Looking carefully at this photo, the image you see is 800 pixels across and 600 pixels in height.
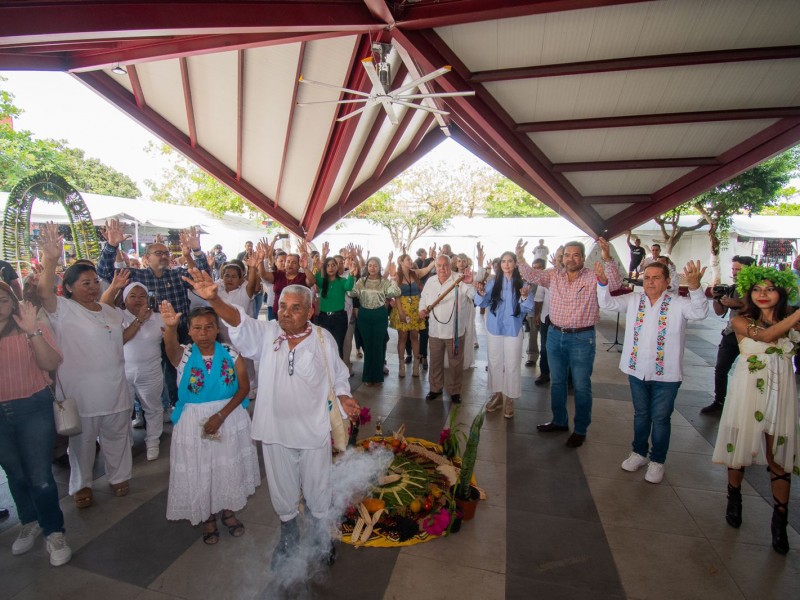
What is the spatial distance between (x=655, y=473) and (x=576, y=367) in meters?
1.11

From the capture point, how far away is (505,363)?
4965mm

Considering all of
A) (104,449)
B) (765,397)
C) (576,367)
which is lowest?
(104,449)

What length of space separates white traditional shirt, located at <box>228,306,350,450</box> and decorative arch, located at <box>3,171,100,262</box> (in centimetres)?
393

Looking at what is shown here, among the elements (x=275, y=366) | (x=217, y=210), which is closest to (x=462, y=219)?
(x=217, y=210)

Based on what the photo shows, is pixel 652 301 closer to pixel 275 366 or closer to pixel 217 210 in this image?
pixel 275 366

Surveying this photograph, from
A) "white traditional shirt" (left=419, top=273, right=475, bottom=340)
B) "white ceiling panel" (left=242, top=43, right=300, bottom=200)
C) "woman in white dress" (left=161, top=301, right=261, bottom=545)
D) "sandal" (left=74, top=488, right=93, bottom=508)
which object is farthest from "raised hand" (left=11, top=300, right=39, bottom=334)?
"white ceiling panel" (left=242, top=43, right=300, bottom=200)

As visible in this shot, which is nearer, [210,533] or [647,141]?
[210,533]

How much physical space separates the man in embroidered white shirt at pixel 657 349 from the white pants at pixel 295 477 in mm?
2647

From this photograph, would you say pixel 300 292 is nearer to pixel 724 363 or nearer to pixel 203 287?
pixel 203 287

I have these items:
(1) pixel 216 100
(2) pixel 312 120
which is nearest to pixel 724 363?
(2) pixel 312 120

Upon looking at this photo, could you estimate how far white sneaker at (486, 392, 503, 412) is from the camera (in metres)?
5.24

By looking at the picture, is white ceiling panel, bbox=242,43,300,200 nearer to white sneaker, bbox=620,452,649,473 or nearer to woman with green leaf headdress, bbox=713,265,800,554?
woman with green leaf headdress, bbox=713,265,800,554

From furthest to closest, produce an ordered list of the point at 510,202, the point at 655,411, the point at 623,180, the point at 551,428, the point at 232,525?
the point at 510,202 < the point at 623,180 < the point at 551,428 < the point at 655,411 < the point at 232,525

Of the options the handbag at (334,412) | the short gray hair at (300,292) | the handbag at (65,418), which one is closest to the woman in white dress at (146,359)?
the handbag at (65,418)
